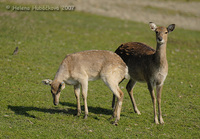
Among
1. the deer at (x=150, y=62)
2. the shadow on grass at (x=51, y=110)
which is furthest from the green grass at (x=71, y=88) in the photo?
the deer at (x=150, y=62)

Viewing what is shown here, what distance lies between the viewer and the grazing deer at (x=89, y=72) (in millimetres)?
9680

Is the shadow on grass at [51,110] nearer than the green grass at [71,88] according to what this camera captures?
No

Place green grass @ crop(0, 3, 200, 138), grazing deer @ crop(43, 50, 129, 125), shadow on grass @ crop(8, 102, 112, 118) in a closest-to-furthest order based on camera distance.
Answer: green grass @ crop(0, 3, 200, 138) < grazing deer @ crop(43, 50, 129, 125) < shadow on grass @ crop(8, 102, 112, 118)

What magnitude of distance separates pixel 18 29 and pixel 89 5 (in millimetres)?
13353

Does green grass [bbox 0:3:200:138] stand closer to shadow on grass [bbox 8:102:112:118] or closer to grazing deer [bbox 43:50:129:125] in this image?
shadow on grass [bbox 8:102:112:118]

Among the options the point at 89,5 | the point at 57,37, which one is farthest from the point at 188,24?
the point at 57,37

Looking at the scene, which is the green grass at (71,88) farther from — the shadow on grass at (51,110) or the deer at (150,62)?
the deer at (150,62)

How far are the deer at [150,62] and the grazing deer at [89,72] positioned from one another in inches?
26.4

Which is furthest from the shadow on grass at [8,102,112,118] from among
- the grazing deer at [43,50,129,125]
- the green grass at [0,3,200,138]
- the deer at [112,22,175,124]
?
the deer at [112,22,175,124]

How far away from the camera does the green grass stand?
9.10 meters

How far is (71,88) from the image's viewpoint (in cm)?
1318

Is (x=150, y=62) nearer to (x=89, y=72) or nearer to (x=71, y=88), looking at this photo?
(x=89, y=72)

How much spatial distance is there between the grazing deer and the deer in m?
0.67

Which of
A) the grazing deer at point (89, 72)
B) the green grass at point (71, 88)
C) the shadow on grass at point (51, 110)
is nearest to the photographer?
the green grass at point (71, 88)
